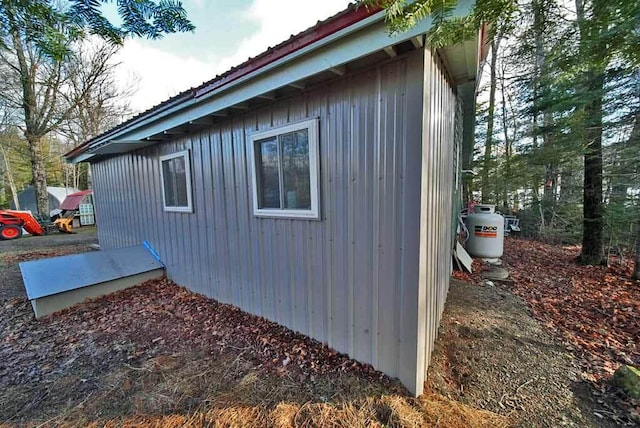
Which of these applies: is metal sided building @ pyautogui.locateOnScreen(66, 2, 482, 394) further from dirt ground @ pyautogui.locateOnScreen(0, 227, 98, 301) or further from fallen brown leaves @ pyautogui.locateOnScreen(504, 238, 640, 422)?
dirt ground @ pyautogui.locateOnScreen(0, 227, 98, 301)

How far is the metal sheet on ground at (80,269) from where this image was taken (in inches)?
162

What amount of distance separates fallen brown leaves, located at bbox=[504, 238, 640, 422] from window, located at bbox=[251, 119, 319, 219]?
3.13 meters

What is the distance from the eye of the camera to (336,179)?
99.4 inches

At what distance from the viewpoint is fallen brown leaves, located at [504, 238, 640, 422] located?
8.95ft

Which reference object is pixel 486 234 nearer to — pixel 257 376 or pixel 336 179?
pixel 336 179

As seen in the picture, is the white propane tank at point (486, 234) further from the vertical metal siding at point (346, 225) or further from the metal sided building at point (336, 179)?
the vertical metal siding at point (346, 225)

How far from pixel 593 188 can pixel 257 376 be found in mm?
7823

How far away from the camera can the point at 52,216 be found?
46.5ft

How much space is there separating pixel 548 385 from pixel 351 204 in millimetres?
2341

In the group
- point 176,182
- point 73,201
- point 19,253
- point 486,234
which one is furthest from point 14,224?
point 486,234

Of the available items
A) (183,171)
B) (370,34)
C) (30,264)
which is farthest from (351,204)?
(30,264)

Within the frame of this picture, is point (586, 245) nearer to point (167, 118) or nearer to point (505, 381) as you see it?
point (505, 381)

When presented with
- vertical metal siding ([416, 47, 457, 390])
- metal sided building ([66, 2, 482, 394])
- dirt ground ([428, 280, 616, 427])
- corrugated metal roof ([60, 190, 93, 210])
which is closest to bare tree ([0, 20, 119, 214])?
corrugated metal roof ([60, 190, 93, 210])

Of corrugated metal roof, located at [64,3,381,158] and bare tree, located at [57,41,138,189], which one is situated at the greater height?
bare tree, located at [57,41,138,189]
